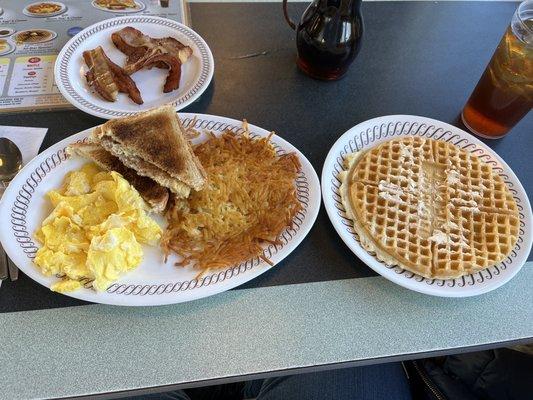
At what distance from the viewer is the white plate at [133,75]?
133 cm

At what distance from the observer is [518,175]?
1.37 m

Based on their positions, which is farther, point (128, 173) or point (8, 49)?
point (8, 49)

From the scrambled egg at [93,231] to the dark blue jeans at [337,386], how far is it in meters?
0.45

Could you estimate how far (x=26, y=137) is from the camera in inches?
49.7

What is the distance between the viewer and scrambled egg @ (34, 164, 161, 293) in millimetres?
934

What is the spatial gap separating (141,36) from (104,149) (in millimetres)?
563

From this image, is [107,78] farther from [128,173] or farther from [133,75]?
[128,173]

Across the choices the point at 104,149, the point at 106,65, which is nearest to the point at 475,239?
the point at 104,149

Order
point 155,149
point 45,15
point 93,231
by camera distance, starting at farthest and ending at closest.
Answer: point 45,15
point 155,149
point 93,231

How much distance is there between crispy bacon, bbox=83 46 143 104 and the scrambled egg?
1.10ft

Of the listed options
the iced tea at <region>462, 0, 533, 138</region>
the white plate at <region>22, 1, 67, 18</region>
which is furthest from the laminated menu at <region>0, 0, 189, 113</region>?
the iced tea at <region>462, 0, 533, 138</region>

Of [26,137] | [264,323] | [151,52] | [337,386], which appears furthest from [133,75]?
[337,386]

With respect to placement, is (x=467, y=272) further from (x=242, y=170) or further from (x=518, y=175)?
(x=242, y=170)

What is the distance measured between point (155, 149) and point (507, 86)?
40.8 inches
